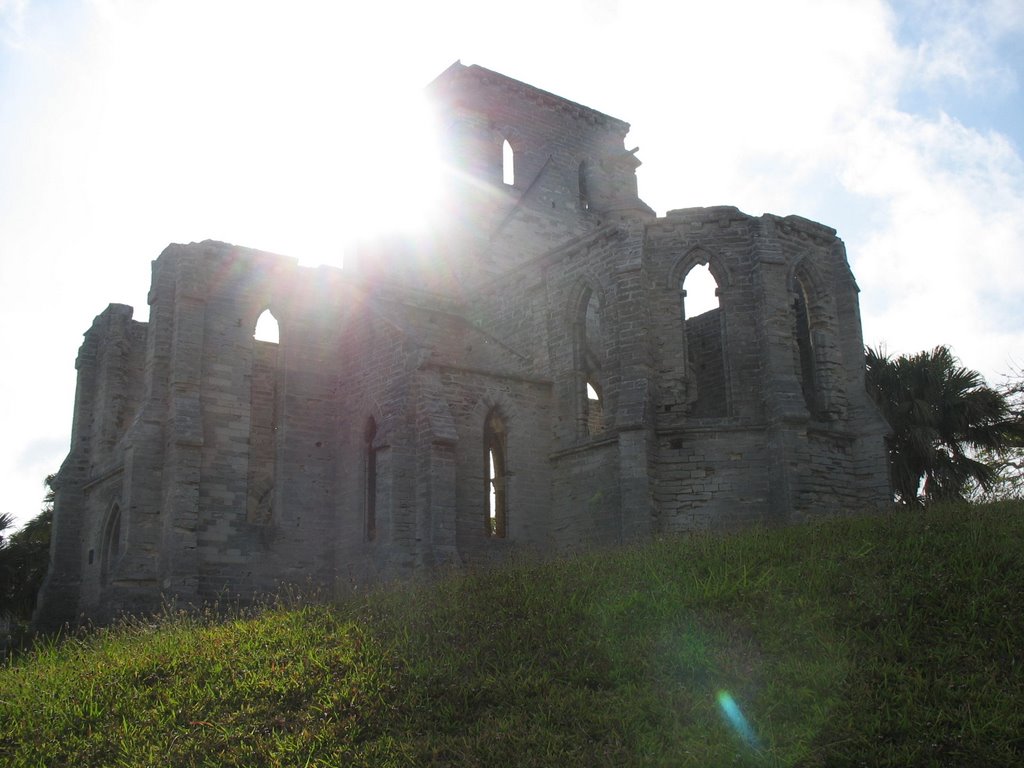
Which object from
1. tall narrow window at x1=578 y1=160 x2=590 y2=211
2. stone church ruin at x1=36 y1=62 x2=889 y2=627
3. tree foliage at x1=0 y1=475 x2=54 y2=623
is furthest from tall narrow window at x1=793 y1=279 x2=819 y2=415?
tree foliage at x1=0 y1=475 x2=54 y2=623

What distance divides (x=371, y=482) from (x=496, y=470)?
263 cm

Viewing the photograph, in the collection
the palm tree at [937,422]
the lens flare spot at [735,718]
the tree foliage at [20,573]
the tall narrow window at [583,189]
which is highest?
the tall narrow window at [583,189]

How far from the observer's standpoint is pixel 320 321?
22.0m

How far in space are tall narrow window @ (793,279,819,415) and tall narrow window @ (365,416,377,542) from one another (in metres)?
8.56

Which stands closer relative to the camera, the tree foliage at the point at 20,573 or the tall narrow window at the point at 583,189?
the tree foliage at the point at 20,573

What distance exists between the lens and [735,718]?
336 inches

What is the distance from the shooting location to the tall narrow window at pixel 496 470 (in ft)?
63.7

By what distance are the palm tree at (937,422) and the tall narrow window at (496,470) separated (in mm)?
7980

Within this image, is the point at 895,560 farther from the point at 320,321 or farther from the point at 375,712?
the point at 320,321

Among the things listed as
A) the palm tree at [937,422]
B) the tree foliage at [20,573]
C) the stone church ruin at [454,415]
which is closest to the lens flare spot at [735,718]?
the stone church ruin at [454,415]

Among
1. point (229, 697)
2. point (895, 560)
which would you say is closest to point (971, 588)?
point (895, 560)

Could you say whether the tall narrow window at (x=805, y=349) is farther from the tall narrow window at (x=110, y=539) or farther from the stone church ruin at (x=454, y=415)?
the tall narrow window at (x=110, y=539)

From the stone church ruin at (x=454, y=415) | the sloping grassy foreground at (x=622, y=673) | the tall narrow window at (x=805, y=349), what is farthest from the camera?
the tall narrow window at (x=805, y=349)

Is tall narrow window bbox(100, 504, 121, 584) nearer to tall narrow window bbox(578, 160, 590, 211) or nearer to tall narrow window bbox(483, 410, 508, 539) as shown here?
tall narrow window bbox(483, 410, 508, 539)
